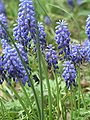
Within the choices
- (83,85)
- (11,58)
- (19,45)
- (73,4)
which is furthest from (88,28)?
(73,4)

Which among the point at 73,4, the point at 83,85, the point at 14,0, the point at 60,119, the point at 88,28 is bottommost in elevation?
the point at 60,119

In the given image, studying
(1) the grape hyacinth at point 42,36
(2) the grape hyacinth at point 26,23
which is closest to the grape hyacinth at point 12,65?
(2) the grape hyacinth at point 26,23

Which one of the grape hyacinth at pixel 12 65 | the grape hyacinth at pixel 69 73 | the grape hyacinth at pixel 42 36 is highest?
the grape hyacinth at pixel 42 36

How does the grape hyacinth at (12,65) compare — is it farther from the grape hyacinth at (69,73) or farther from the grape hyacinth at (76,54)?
the grape hyacinth at (76,54)

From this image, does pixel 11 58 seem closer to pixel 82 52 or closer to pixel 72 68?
pixel 72 68

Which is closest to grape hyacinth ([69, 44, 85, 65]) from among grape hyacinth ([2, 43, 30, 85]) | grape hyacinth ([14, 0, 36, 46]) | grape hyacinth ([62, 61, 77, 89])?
grape hyacinth ([62, 61, 77, 89])

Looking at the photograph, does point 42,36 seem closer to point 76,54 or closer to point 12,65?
point 76,54

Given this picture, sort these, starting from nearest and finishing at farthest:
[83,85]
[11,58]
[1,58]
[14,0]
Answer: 1. [11,58]
2. [1,58]
3. [83,85]
4. [14,0]

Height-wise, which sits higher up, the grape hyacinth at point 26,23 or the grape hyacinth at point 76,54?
the grape hyacinth at point 26,23
